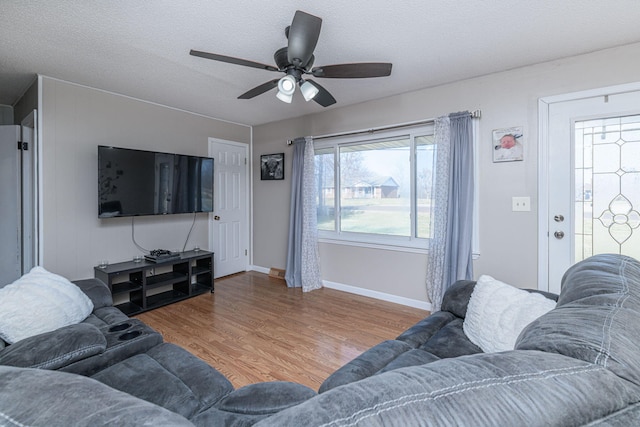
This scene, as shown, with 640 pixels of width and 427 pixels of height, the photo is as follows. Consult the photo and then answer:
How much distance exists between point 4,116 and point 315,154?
4235mm

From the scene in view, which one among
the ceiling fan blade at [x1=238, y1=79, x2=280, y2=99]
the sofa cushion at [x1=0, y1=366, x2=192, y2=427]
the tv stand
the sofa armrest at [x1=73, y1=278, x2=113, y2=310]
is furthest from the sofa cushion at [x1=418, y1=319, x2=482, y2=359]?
the tv stand

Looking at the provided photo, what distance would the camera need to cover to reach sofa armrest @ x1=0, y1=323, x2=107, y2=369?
1170 mm

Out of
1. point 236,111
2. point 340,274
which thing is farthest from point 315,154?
point 340,274

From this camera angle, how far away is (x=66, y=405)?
1.52ft

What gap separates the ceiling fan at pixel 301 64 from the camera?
5.41 feet

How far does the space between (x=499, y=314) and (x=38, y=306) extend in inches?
94.6

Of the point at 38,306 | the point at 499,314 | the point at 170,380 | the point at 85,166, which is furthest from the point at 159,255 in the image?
the point at 499,314

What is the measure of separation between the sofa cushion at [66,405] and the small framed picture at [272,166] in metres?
4.13

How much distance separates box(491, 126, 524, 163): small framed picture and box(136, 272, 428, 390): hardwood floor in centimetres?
181

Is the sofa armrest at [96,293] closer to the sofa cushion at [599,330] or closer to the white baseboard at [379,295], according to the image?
the sofa cushion at [599,330]

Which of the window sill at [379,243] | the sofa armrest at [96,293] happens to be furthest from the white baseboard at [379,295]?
the sofa armrest at [96,293]

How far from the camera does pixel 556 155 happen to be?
8.57ft

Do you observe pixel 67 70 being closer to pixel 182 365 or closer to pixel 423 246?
pixel 182 365

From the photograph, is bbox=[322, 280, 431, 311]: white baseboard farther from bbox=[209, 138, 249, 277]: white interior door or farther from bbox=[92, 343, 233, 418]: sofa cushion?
bbox=[92, 343, 233, 418]: sofa cushion
